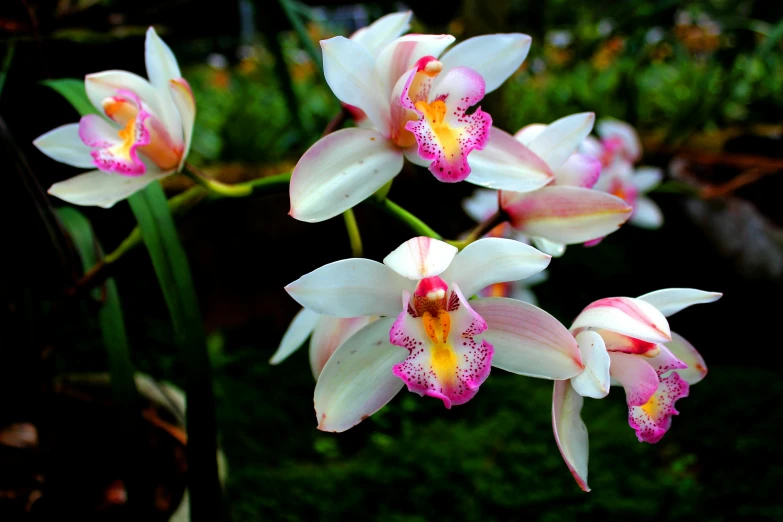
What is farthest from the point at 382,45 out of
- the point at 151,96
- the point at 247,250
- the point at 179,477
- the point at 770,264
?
the point at 770,264

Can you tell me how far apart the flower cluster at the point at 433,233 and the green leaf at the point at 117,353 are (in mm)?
114

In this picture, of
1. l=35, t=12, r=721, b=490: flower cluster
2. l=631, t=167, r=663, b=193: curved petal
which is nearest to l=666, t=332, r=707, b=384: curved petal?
l=35, t=12, r=721, b=490: flower cluster

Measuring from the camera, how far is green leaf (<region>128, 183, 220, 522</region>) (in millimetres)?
479

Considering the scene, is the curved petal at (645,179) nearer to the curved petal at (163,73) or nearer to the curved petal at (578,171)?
the curved petal at (578,171)

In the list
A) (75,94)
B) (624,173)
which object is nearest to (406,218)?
(75,94)

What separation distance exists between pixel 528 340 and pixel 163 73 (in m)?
0.38

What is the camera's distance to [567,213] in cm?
50

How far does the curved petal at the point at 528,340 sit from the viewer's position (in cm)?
43

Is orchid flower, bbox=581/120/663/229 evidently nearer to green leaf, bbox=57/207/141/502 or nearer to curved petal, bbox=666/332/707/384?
curved petal, bbox=666/332/707/384

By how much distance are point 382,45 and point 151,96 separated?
21 centimetres

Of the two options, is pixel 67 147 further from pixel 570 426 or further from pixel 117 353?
pixel 570 426

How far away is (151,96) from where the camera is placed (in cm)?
54

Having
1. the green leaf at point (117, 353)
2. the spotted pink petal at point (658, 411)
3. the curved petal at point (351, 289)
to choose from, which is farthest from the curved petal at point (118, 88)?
the spotted pink petal at point (658, 411)

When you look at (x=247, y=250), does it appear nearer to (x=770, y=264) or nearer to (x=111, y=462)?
(x=111, y=462)
